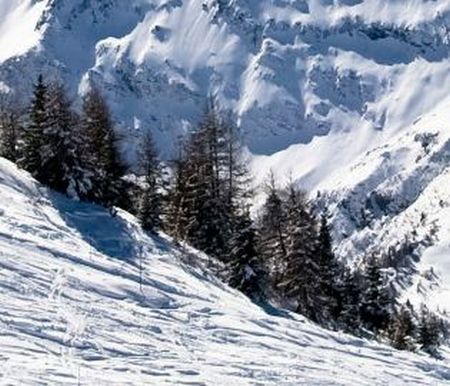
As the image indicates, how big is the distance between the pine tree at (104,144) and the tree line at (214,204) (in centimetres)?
6

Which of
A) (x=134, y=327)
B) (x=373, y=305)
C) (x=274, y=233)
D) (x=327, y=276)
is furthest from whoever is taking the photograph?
(x=373, y=305)

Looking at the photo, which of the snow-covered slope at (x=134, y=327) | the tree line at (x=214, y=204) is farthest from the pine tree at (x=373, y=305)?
the snow-covered slope at (x=134, y=327)

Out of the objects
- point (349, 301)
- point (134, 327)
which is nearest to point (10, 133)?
point (349, 301)

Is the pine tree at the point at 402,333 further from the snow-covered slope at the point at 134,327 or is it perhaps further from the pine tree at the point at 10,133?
the pine tree at the point at 10,133

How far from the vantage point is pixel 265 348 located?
2559 centimetres

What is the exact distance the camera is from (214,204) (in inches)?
1903

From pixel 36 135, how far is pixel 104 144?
7.33m

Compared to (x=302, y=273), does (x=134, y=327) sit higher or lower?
lower

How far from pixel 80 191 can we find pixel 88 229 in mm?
5497

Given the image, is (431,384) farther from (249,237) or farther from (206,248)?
(206,248)

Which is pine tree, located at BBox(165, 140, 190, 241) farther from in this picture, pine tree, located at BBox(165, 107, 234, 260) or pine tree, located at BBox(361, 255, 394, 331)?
pine tree, located at BBox(361, 255, 394, 331)

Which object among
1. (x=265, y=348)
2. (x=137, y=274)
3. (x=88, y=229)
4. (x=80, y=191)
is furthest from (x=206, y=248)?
(x=265, y=348)

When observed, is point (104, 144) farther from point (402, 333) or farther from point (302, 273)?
point (402, 333)

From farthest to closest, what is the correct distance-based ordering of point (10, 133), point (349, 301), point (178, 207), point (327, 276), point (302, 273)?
1. point (10, 133)
2. point (349, 301)
3. point (327, 276)
4. point (178, 207)
5. point (302, 273)
